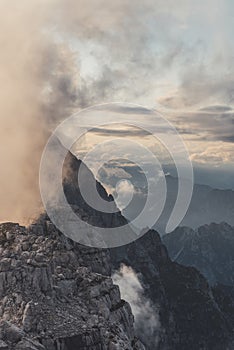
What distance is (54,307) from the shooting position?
15888 centimetres

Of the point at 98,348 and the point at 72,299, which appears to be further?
the point at 72,299

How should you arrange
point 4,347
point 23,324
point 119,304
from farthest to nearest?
1. point 119,304
2. point 23,324
3. point 4,347

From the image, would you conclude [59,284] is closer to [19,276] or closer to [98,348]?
[19,276]

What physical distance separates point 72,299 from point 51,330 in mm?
29944

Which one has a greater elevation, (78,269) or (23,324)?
(78,269)

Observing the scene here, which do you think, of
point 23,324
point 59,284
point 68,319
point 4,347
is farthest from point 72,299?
point 4,347

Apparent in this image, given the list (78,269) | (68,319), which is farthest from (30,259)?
(68,319)

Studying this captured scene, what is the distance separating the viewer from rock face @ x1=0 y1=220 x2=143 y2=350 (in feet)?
454

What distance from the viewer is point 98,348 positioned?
145875 millimetres

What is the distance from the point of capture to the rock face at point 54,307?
454 feet

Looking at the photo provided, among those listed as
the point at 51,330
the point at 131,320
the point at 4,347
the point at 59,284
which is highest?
the point at 59,284

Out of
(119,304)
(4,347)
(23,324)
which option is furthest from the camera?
(119,304)

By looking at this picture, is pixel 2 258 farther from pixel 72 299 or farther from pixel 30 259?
pixel 72 299

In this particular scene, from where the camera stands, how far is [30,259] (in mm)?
181625
